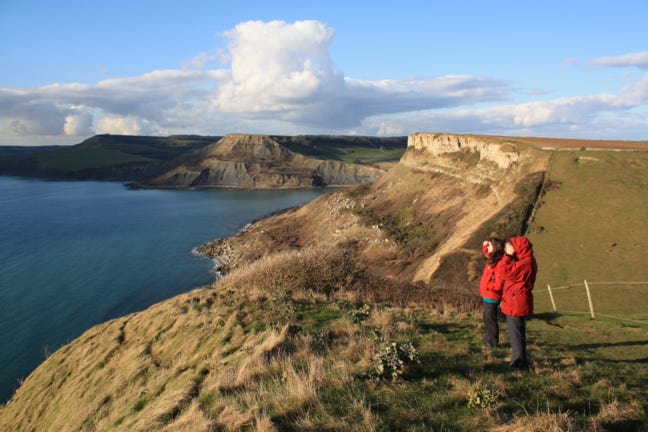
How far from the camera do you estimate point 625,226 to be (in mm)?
31984

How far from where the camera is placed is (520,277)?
8109mm

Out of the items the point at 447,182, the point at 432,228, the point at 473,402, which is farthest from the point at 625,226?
the point at 473,402

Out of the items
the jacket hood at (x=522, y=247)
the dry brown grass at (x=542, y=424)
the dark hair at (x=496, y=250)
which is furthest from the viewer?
the dark hair at (x=496, y=250)

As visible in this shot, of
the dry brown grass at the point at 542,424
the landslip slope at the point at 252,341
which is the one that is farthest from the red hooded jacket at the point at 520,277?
the landslip slope at the point at 252,341

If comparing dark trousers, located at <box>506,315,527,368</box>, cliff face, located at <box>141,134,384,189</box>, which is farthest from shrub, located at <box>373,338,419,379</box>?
cliff face, located at <box>141,134,384,189</box>

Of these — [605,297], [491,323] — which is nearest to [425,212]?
[605,297]

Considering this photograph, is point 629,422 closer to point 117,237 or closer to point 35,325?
point 35,325

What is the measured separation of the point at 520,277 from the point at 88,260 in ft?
199

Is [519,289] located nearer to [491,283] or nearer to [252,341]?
[491,283]

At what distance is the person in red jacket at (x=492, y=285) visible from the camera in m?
8.70

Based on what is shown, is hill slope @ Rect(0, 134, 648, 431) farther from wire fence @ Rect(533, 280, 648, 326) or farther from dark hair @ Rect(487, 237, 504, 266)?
wire fence @ Rect(533, 280, 648, 326)

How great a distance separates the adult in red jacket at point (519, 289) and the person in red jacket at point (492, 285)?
334 millimetres

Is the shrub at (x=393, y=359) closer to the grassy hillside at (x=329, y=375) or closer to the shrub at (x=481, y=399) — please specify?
the grassy hillside at (x=329, y=375)

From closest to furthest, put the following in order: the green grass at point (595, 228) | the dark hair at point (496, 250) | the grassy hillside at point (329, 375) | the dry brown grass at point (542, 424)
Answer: the dry brown grass at point (542, 424), the grassy hillside at point (329, 375), the dark hair at point (496, 250), the green grass at point (595, 228)
